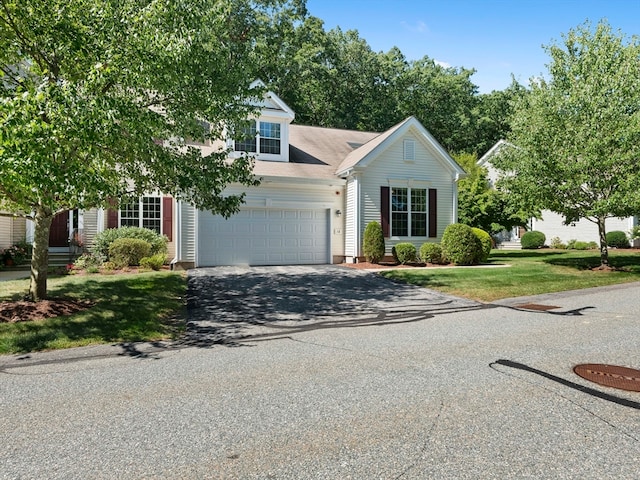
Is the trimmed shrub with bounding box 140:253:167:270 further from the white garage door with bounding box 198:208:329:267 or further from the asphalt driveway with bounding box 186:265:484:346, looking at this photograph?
the white garage door with bounding box 198:208:329:267

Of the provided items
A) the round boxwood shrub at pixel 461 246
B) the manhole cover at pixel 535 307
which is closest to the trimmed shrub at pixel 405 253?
the round boxwood shrub at pixel 461 246

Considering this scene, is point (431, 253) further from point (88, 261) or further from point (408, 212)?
point (88, 261)

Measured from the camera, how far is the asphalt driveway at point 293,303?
778cm

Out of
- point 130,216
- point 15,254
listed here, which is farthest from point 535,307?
point 15,254

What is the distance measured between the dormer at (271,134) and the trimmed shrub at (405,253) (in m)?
6.18

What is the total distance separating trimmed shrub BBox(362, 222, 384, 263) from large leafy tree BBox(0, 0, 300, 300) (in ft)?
24.8

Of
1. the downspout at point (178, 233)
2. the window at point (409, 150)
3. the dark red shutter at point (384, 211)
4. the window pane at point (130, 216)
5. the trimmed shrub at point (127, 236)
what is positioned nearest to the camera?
the trimmed shrub at point (127, 236)

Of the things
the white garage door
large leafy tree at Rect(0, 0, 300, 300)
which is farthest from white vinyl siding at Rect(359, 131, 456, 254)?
large leafy tree at Rect(0, 0, 300, 300)

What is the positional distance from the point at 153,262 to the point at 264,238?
4.41 meters

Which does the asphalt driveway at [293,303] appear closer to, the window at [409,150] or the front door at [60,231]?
the front door at [60,231]

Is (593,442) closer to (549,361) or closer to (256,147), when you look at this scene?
(549,361)

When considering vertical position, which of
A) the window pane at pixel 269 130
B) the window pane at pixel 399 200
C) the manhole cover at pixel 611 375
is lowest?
the manhole cover at pixel 611 375

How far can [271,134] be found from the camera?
18.4m

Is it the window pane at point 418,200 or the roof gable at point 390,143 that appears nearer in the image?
the roof gable at point 390,143
